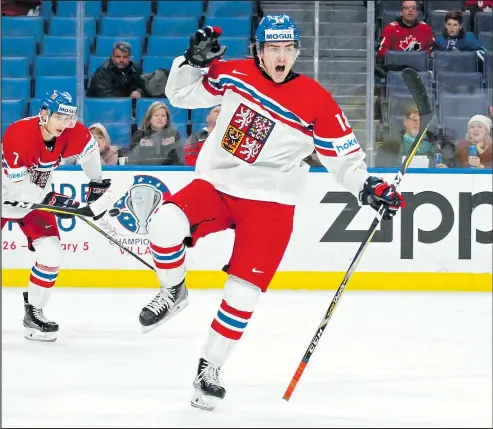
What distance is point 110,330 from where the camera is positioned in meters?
5.71

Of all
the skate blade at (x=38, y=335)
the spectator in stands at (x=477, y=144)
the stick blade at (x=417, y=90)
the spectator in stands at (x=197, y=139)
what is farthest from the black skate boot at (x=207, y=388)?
the spectator in stands at (x=477, y=144)

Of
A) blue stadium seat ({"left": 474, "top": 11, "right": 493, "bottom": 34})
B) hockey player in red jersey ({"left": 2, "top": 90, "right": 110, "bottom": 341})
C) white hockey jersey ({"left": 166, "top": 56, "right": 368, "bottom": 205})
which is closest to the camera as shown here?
white hockey jersey ({"left": 166, "top": 56, "right": 368, "bottom": 205})

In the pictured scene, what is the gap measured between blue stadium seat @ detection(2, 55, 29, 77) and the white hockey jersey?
3745 mm

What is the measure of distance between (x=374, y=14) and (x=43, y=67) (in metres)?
2.09

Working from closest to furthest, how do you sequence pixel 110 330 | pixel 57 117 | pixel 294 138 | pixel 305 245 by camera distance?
pixel 294 138
pixel 57 117
pixel 110 330
pixel 305 245

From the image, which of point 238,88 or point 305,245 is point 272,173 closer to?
point 238,88

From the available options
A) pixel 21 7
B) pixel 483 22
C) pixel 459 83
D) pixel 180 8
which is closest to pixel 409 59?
pixel 459 83

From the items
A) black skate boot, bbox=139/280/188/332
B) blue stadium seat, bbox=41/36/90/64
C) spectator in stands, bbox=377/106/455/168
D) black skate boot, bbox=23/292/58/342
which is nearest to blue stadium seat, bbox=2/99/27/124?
blue stadium seat, bbox=41/36/90/64

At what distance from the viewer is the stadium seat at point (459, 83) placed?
7246mm

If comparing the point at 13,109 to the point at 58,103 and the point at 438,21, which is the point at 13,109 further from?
the point at 438,21

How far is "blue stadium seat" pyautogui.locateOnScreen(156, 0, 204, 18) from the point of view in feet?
27.5

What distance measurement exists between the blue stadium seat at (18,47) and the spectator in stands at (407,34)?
90.8 inches

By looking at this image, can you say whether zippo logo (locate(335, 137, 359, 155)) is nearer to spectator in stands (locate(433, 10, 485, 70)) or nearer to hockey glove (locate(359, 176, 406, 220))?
hockey glove (locate(359, 176, 406, 220))

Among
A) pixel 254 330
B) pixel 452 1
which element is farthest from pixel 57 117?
pixel 452 1
